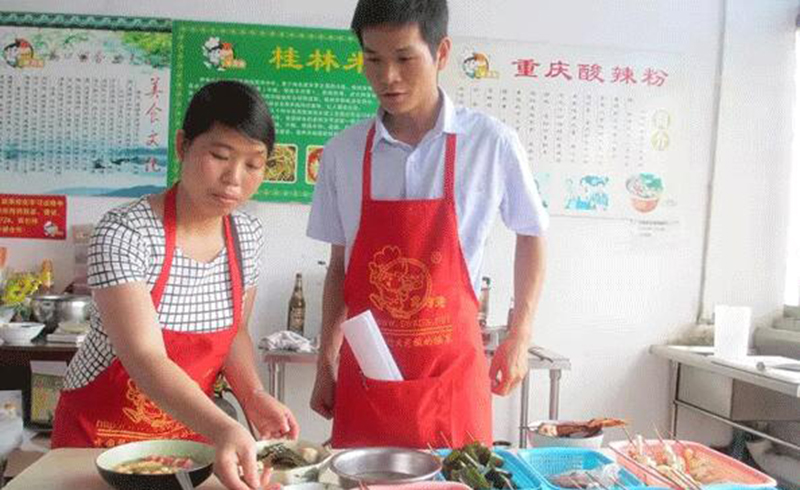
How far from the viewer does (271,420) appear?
56.3 inches

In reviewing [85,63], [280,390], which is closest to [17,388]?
[280,390]

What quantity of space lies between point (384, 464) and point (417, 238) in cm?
58

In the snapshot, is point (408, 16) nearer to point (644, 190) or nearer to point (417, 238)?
point (417, 238)

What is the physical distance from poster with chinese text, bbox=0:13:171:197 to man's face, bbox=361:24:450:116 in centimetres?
221

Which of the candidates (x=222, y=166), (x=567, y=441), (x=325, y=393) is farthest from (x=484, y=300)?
(x=222, y=166)

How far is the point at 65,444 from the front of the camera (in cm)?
147

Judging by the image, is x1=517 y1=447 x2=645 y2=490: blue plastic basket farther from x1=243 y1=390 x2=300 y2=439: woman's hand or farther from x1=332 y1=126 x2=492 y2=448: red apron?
x1=243 y1=390 x2=300 y2=439: woman's hand

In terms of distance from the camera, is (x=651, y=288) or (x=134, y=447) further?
(x=651, y=288)

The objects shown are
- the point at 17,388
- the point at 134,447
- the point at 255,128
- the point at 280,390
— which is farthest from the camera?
the point at 17,388

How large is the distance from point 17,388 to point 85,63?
158 cm

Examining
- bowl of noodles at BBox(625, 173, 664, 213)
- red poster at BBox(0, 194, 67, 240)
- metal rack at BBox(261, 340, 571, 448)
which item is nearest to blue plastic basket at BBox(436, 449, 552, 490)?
metal rack at BBox(261, 340, 571, 448)

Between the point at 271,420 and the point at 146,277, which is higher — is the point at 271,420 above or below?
below

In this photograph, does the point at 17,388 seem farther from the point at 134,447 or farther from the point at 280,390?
the point at 134,447

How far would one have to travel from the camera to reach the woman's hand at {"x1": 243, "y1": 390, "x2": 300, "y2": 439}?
1423mm
